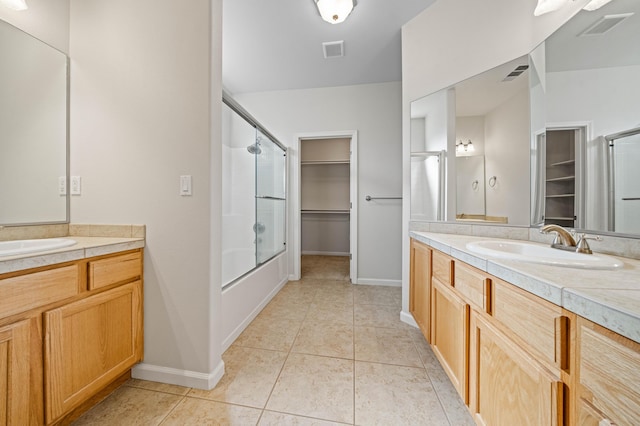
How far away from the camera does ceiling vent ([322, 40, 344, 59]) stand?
246 centimetres

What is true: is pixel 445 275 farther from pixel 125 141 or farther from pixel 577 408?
pixel 125 141

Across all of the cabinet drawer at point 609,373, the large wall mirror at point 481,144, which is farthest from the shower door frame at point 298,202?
the cabinet drawer at point 609,373

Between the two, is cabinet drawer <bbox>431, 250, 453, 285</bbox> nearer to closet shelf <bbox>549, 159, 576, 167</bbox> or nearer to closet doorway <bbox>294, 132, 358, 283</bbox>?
closet shelf <bbox>549, 159, 576, 167</bbox>

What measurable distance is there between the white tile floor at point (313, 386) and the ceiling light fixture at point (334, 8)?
2.50m

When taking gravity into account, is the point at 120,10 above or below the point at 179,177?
above

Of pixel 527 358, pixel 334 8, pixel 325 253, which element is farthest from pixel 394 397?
pixel 325 253

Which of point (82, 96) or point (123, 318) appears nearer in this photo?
point (123, 318)

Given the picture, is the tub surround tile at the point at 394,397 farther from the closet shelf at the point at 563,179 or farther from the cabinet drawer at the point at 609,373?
the closet shelf at the point at 563,179

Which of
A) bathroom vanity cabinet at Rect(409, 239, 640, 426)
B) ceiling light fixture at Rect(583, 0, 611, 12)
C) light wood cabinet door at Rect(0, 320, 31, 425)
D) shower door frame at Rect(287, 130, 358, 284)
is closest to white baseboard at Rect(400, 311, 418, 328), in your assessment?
bathroom vanity cabinet at Rect(409, 239, 640, 426)

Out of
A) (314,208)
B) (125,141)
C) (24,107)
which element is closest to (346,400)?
(125,141)

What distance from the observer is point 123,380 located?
4.65 feet

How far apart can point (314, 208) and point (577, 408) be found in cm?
470

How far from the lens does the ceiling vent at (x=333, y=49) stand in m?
2.46

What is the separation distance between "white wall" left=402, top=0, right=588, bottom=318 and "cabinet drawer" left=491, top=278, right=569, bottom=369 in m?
1.35
